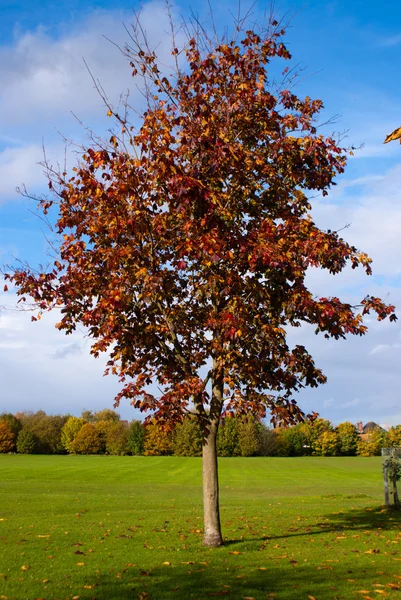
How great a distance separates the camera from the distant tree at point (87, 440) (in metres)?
99.9

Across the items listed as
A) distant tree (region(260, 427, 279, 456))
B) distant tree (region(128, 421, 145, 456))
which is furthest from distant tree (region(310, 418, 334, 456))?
distant tree (region(128, 421, 145, 456))

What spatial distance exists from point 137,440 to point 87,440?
37.2 feet

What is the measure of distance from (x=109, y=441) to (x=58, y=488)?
64436mm

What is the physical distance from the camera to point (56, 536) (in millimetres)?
14195

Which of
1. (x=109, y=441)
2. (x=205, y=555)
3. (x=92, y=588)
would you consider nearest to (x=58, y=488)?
(x=205, y=555)

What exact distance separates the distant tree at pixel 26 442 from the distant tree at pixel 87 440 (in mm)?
7343

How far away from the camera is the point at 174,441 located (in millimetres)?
88125

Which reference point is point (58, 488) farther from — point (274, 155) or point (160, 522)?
point (274, 155)

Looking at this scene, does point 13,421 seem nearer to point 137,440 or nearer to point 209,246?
point 137,440

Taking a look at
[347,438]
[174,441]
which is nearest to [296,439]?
[347,438]

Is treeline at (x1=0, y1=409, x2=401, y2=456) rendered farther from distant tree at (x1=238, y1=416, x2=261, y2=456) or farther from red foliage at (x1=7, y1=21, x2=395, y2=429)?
red foliage at (x1=7, y1=21, x2=395, y2=429)

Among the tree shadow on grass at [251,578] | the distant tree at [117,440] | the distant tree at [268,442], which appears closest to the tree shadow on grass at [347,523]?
the tree shadow on grass at [251,578]

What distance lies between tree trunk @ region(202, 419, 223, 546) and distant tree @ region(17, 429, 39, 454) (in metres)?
93.4

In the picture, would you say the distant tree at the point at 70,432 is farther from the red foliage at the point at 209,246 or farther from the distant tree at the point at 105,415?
the red foliage at the point at 209,246
